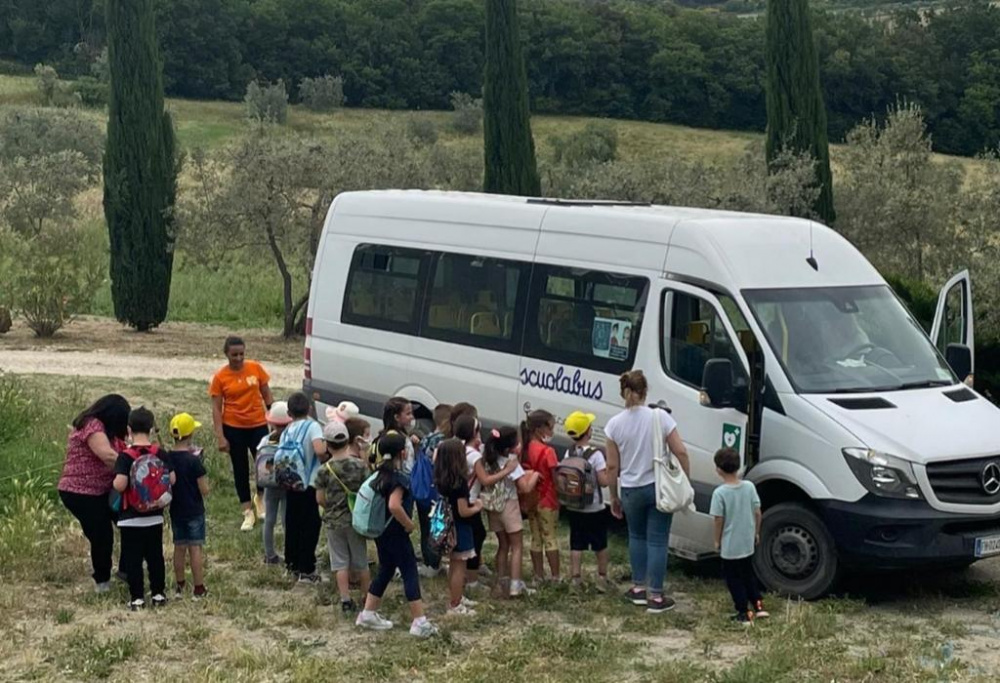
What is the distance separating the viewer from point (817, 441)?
355 inches

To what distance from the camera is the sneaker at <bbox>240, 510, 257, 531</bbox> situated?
11.3m

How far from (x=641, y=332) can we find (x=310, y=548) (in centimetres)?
293

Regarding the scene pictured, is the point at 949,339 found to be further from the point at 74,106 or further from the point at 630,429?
the point at 74,106

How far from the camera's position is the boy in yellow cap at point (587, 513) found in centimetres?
921

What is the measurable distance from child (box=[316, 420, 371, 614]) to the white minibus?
247cm

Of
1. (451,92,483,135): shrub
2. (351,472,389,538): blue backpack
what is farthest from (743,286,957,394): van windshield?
(451,92,483,135): shrub

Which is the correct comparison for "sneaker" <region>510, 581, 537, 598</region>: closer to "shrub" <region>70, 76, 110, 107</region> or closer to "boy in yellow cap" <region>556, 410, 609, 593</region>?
"boy in yellow cap" <region>556, 410, 609, 593</region>

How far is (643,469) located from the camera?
8.82 metres

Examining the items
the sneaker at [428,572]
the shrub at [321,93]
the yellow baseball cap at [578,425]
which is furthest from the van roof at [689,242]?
the shrub at [321,93]

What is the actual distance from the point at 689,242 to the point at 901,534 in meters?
2.60

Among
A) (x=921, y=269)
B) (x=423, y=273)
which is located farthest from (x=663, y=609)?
(x=921, y=269)

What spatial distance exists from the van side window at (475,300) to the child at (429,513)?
177 cm

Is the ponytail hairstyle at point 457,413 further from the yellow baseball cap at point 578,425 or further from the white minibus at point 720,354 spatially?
the white minibus at point 720,354

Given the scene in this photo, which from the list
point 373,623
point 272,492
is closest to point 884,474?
point 373,623
